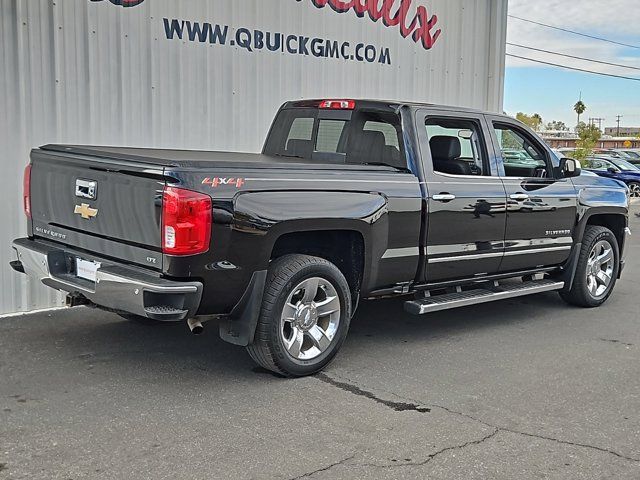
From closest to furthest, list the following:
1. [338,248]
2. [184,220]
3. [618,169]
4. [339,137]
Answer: [184,220] < [338,248] < [339,137] < [618,169]

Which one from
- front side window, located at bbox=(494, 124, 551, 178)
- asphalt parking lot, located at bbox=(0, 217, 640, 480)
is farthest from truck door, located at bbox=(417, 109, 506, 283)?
asphalt parking lot, located at bbox=(0, 217, 640, 480)

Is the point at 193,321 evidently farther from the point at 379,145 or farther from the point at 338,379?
the point at 379,145

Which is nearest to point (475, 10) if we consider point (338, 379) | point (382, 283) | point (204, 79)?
point (204, 79)

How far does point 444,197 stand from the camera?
6.18m

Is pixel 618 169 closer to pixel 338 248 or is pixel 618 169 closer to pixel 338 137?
pixel 338 137

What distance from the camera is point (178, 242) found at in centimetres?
461

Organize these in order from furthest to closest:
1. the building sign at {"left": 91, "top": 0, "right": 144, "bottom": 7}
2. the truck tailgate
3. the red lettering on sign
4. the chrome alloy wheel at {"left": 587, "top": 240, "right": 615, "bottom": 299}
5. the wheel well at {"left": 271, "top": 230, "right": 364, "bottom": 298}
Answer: the red lettering on sign < the chrome alloy wheel at {"left": 587, "top": 240, "right": 615, "bottom": 299} < the building sign at {"left": 91, "top": 0, "right": 144, "bottom": 7} < the wheel well at {"left": 271, "top": 230, "right": 364, "bottom": 298} < the truck tailgate

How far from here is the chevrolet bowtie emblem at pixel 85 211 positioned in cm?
512

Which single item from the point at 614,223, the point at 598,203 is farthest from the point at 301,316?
the point at 614,223

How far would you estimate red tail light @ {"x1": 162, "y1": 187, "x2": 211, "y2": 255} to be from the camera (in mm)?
4578

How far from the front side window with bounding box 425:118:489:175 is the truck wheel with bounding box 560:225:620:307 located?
180 centimetres

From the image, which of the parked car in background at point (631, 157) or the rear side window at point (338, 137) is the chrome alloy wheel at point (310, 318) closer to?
the rear side window at point (338, 137)

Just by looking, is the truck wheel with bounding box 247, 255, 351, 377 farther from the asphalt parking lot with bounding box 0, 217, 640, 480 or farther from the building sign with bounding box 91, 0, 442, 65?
the building sign with bounding box 91, 0, 442, 65

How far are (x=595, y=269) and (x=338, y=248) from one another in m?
3.57
